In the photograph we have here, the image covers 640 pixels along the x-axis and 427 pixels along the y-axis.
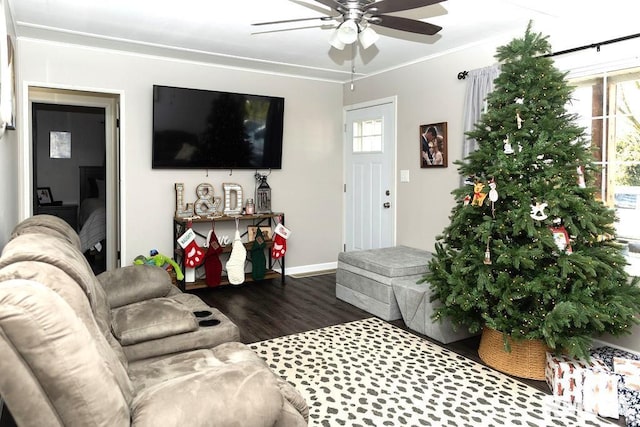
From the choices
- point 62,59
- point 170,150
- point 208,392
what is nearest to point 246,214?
point 170,150

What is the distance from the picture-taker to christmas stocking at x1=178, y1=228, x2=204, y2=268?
487 cm

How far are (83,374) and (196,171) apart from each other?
13.9 ft

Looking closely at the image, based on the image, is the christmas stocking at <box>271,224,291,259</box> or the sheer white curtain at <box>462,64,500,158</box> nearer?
the sheer white curtain at <box>462,64,500,158</box>

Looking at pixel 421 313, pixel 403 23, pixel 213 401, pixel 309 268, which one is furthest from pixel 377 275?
pixel 213 401

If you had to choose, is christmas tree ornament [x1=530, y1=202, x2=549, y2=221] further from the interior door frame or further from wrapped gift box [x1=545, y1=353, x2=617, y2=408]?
the interior door frame

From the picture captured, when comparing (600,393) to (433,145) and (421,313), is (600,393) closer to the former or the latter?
(421,313)

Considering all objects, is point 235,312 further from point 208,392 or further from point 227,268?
point 208,392

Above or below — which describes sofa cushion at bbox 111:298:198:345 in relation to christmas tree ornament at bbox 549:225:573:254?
below

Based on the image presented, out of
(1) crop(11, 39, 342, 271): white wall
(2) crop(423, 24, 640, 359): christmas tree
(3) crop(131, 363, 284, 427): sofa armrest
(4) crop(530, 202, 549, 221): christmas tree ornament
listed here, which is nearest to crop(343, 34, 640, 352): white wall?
(1) crop(11, 39, 342, 271): white wall

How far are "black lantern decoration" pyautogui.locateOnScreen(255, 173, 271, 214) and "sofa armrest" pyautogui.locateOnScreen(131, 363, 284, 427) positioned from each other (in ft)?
13.4

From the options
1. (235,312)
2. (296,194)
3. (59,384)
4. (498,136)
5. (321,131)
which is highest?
(321,131)

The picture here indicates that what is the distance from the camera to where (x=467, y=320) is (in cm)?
321

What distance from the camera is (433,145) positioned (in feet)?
16.0

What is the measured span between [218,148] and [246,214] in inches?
32.6
